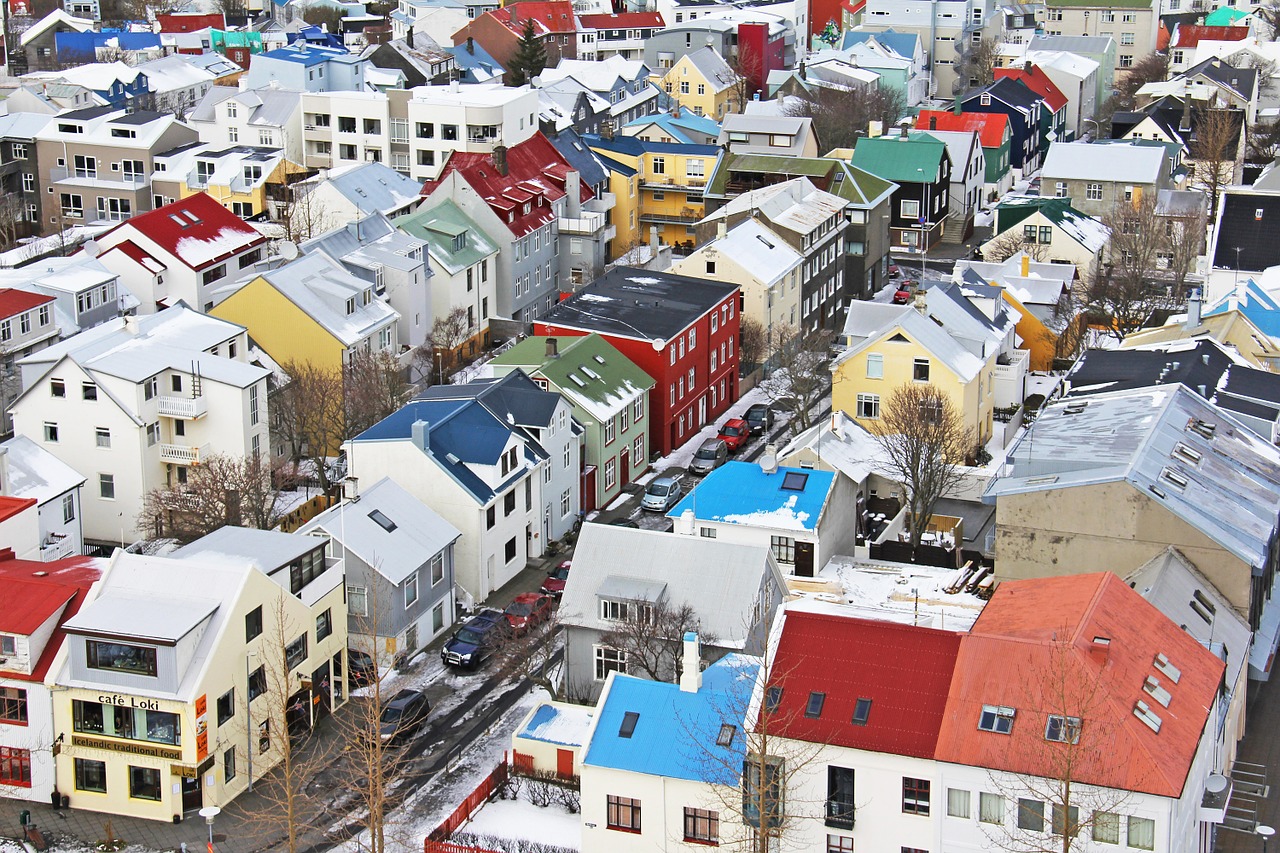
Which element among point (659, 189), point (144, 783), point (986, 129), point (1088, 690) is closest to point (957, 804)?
point (1088, 690)

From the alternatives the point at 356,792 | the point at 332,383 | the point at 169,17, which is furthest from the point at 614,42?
the point at 356,792

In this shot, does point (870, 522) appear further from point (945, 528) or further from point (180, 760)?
point (180, 760)

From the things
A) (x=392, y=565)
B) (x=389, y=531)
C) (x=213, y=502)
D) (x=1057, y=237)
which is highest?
(x=1057, y=237)

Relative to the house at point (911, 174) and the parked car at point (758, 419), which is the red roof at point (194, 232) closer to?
the parked car at point (758, 419)

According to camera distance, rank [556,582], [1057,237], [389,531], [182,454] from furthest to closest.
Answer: [1057,237]
[182,454]
[556,582]
[389,531]

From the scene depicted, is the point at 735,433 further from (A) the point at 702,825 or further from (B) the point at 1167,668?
(A) the point at 702,825

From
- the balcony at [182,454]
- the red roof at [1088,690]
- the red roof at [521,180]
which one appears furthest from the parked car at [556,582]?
the red roof at [521,180]

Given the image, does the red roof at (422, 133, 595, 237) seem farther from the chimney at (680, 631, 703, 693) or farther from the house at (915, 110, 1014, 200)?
the chimney at (680, 631, 703, 693)
